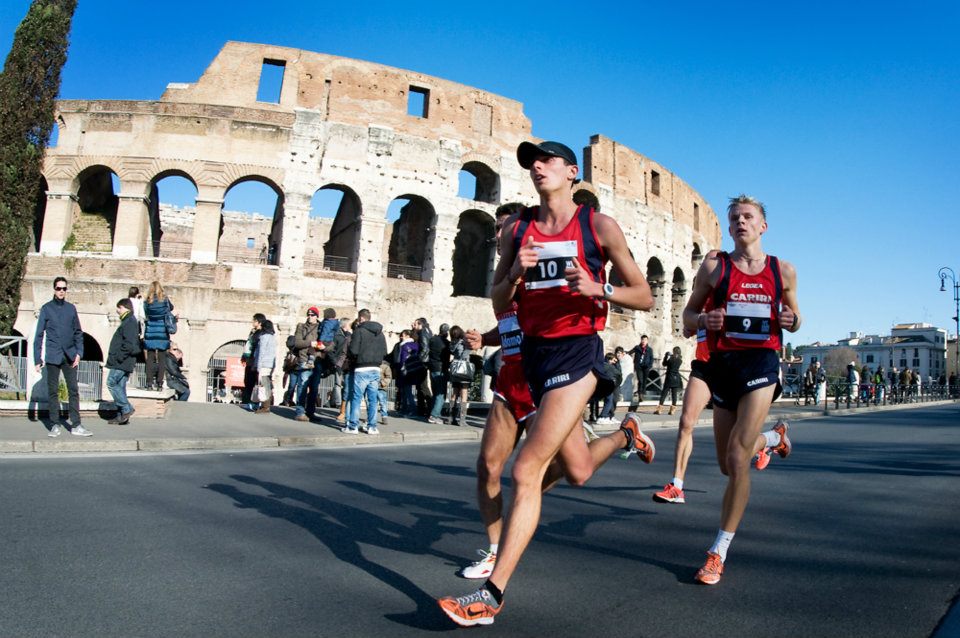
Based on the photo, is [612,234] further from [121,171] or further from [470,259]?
[470,259]

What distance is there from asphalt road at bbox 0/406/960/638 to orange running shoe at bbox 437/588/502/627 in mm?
110

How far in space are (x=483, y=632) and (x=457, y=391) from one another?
1032 cm

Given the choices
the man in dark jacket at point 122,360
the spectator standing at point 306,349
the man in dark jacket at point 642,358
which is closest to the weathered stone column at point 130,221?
the spectator standing at point 306,349

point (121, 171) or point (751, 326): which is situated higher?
point (121, 171)

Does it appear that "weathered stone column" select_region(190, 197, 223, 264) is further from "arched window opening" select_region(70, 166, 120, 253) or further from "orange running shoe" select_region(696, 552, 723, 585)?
"orange running shoe" select_region(696, 552, 723, 585)

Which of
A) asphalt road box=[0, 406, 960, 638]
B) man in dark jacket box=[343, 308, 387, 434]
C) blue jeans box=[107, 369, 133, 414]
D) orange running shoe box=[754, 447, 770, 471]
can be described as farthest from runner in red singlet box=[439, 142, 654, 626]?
blue jeans box=[107, 369, 133, 414]

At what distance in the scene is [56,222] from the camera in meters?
21.5

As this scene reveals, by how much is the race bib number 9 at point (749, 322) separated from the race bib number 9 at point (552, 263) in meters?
1.40

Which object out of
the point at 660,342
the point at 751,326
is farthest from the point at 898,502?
the point at 660,342

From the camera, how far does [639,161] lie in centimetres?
3064

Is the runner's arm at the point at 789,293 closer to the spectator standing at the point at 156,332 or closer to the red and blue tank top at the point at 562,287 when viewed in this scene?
the red and blue tank top at the point at 562,287

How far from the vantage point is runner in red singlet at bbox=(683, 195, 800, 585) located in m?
3.88

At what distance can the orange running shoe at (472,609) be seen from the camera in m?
2.71

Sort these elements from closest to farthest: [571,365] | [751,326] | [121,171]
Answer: [571,365] → [751,326] → [121,171]
